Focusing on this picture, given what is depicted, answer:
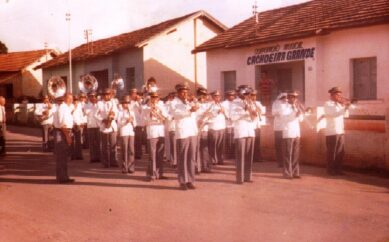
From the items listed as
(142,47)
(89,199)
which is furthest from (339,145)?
(142,47)

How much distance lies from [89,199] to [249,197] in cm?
291

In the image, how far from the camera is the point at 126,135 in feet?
43.0

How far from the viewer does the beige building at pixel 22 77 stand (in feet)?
148

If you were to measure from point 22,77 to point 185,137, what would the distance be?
37.7 metres

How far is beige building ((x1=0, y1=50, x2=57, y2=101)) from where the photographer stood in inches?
1773

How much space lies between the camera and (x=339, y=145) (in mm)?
11914

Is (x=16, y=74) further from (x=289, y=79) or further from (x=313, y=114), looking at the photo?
(x=313, y=114)

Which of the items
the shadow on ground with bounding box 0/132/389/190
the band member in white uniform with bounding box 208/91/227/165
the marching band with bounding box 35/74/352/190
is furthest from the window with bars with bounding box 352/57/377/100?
the band member in white uniform with bounding box 208/91/227/165

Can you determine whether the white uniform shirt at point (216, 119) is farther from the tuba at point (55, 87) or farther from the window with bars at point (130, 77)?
the window with bars at point (130, 77)

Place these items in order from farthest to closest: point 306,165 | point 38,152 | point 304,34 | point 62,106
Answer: point 38,152
point 304,34
point 306,165
point 62,106

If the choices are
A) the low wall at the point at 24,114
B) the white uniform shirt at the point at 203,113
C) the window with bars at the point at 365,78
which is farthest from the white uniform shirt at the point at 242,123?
the low wall at the point at 24,114

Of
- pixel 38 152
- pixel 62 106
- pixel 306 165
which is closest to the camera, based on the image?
pixel 62 106

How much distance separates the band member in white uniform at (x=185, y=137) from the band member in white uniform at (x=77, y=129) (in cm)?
623

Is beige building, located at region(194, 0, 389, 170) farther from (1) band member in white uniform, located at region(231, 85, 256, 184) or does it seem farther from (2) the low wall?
(2) the low wall
